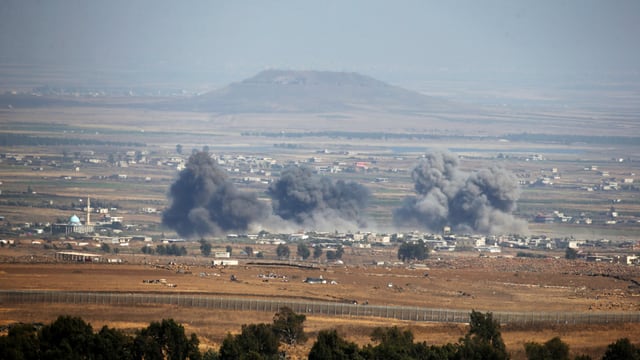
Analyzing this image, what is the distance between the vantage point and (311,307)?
8469 cm

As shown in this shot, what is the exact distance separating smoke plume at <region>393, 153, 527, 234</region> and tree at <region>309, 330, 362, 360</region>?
3306 inches

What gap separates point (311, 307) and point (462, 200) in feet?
208

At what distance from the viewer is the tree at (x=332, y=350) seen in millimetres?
59625

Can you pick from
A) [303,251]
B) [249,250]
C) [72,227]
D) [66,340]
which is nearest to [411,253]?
[303,251]

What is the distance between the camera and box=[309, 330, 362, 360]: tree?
5962 cm

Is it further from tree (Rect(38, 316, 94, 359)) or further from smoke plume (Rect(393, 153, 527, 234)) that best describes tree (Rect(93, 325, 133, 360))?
smoke plume (Rect(393, 153, 527, 234))

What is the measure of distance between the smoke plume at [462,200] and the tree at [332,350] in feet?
275

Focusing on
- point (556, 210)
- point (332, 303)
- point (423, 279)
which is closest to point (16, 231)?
point (423, 279)

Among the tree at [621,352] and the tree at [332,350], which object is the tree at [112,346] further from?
the tree at [621,352]

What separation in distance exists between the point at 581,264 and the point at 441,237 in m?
26.2

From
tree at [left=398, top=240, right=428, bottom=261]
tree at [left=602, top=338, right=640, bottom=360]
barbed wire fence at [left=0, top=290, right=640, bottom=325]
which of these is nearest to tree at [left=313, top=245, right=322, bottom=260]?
tree at [left=398, top=240, right=428, bottom=261]

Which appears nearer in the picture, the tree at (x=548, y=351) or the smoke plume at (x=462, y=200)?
the tree at (x=548, y=351)

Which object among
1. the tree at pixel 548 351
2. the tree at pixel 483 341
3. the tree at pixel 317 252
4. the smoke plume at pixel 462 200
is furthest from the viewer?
the smoke plume at pixel 462 200

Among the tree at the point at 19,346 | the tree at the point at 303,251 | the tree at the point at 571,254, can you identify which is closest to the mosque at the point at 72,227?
the tree at the point at 303,251
